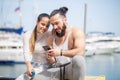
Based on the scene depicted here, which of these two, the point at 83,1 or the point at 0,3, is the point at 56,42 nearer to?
the point at 83,1

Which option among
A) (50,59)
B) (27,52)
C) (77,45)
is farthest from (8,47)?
(77,45)

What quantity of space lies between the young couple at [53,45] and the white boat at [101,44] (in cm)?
49

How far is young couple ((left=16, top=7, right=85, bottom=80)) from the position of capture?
2428mm

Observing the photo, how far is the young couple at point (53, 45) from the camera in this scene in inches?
95.6

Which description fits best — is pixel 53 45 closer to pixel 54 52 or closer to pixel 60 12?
pixel 54 52

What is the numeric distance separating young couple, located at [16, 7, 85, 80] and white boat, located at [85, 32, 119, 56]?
49 centimetres

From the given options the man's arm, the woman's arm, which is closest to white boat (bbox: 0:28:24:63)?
the woman's arm

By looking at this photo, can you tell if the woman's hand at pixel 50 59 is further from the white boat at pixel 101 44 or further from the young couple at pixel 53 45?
the white boat at pixel 101 44

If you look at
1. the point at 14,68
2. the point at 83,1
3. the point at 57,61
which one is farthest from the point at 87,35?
the point at 14,68

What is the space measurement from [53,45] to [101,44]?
0.66 metres

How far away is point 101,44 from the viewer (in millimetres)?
3047

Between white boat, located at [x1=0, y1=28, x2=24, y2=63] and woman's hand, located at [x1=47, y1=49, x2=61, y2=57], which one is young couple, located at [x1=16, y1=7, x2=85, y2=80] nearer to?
woman's hand, located at [x1=47, y1=49, x2=61, y2=57]

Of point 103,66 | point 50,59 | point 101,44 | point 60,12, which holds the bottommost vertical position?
point 103,66

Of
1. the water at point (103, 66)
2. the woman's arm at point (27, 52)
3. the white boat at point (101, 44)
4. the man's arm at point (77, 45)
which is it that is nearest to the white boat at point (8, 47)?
the water at point (103, 66)
